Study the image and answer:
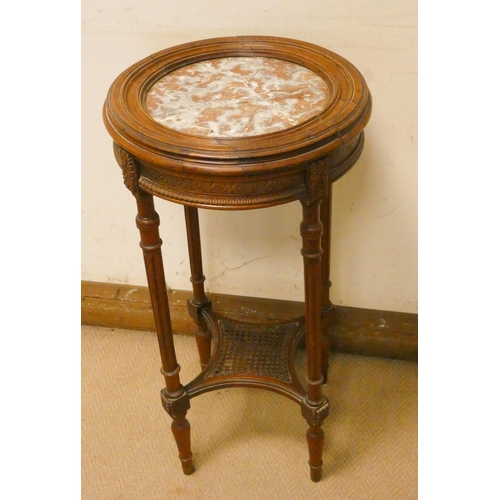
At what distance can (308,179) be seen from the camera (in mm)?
1135

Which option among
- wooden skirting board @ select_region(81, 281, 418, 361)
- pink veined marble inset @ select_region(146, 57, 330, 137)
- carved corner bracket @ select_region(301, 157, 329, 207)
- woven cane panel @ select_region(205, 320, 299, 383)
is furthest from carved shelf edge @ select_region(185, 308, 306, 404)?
pink veined marble inset @ select_region(146, 57, 330, 137)

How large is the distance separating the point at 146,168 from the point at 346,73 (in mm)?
423

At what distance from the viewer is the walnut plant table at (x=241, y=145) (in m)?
1.10

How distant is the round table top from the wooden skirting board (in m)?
0.68

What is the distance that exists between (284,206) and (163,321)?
492mm

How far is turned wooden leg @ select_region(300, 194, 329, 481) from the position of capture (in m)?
1.21

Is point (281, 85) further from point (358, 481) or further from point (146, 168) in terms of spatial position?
point (358, 481)

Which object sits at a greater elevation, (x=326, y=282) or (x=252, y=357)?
(x=326, y=282)

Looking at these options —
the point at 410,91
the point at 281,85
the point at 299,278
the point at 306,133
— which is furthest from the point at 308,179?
the point at 299,278

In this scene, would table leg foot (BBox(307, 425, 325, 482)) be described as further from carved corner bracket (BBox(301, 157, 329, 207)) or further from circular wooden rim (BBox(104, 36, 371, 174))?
circular wooden rim (BBox(104, 36, 371, 174))

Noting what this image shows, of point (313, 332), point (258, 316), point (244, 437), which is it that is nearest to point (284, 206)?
point (258, 316)

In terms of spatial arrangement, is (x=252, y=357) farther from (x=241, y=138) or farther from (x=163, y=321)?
(x=241, y=138)

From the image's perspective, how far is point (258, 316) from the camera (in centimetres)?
188

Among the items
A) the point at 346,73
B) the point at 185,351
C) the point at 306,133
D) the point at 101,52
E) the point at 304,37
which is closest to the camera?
the point at 306,133
